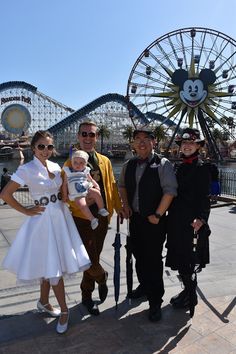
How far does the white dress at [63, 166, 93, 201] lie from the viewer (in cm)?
320

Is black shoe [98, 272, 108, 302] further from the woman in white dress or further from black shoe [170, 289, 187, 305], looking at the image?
black shoe [170, 289, 187, 305]

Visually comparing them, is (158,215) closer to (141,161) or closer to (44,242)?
(141,161)

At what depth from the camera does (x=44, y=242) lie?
3043 mm

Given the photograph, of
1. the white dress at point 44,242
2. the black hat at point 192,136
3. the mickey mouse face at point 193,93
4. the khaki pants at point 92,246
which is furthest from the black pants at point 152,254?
the mickey mouse face at point 193,93

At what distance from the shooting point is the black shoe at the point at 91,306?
11.3 feet

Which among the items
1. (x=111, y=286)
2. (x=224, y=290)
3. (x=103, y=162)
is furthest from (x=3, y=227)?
(x=224, y=290)

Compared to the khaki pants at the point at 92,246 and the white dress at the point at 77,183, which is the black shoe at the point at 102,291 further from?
the white dress at the point at 77,183

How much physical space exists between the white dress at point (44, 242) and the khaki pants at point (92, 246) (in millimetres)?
285

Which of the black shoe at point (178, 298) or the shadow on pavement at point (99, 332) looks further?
the black shoe at point (178, 298)

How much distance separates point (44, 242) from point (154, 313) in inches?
50.4

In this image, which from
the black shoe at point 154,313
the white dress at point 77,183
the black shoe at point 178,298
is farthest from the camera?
the black shoe at point 178,298

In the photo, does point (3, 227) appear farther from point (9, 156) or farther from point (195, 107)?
point (9, 156)

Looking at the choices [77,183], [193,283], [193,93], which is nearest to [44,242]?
[77,183]

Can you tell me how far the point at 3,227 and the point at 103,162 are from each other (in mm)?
4455
